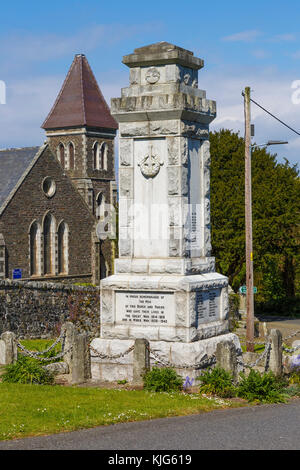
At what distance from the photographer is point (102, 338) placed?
14.8m

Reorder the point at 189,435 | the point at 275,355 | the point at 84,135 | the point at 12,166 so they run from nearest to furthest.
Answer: the point at 189,435 → the point at 275,355 → the point at 12,166 → the point at 84,135

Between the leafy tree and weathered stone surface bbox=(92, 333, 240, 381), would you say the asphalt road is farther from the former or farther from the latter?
the leafy tree

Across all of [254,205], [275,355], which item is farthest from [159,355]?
[254,205]

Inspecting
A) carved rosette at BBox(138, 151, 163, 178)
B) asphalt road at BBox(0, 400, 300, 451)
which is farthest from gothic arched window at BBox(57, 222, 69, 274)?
asphalt road at BBox(0, 400, 300, 451)

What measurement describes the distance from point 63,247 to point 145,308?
105 ft

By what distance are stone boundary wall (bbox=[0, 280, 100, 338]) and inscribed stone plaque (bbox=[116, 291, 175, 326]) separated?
12802 millimetres

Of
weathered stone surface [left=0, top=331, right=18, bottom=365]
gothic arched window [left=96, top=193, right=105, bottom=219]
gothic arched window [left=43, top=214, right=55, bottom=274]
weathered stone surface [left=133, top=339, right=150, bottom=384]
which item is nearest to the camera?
weathered stone surface [left=133, top=339, right=150, bottom=384]

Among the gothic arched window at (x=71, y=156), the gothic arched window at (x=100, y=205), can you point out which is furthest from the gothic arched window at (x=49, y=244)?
the gothic arched window at (x=71, y=156)

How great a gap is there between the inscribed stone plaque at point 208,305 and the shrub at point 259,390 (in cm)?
177

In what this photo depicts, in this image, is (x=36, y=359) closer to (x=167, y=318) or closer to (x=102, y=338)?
(x=102, y=338)

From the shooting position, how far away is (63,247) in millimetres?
45812

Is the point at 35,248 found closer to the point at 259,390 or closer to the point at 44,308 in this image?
the point at 44,308

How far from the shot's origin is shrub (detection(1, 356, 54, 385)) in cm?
1409
